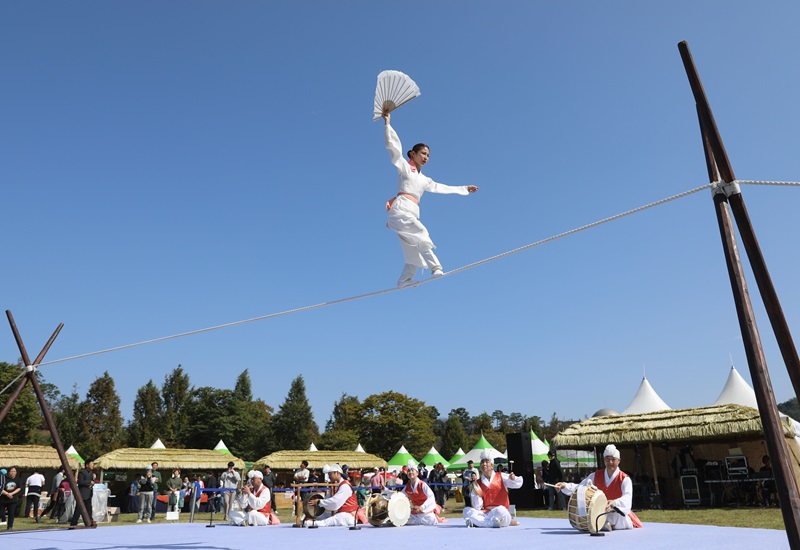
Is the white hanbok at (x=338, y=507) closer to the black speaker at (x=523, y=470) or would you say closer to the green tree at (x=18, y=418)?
the black speaker at (x=523, y=470)

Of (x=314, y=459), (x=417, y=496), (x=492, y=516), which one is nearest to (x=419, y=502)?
(x=417, y=496)

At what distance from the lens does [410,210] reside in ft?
19.6

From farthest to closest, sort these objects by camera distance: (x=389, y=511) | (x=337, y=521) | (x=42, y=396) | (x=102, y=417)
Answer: (x=102, y=417) → (x=42, y=396) → (x=337, y=521) → (x=389, y=511)

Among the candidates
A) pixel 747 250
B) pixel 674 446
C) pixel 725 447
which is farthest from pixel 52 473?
pixel 747 250

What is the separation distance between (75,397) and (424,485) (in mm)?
36332

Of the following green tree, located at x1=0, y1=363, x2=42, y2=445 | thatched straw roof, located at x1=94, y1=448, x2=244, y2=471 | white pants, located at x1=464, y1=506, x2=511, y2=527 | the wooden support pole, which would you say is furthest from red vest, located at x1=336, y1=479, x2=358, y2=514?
green tree, located at x1=0, y1=363, x2=42, y2=445

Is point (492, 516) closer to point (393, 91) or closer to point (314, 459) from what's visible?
point (393, 91)

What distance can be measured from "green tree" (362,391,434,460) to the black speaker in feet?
94.0

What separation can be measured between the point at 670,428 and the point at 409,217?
37.6 feet

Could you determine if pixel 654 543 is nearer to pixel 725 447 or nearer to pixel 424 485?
pixel 424 485

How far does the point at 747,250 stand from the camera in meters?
3.89

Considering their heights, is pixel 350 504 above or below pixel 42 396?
below

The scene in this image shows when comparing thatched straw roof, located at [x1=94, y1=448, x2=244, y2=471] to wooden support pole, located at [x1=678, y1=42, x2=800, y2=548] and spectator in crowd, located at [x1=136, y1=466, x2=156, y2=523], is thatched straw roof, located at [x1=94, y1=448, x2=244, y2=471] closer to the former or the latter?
spectator in crowd, located at [x1=136, y1=466, x2=156, y2=523]

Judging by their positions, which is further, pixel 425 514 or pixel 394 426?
pixel 394 426
